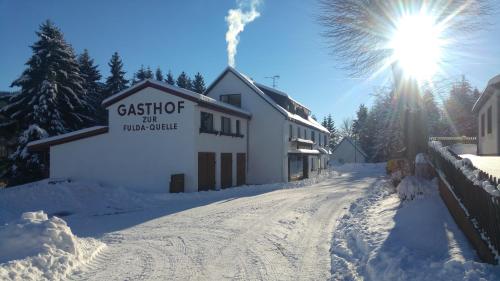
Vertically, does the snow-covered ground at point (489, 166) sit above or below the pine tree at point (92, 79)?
below

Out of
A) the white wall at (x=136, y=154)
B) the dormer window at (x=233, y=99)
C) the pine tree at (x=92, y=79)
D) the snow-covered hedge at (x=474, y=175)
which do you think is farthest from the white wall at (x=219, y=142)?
the pine tree at (x=92, y=79)

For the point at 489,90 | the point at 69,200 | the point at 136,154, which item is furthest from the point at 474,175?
the point at 136,154

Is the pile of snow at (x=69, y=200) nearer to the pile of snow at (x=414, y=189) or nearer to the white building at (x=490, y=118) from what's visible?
the pile of snow at (x=414, y=189)

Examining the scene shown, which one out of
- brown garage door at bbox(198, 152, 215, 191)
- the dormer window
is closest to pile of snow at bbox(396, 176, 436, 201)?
brown garage door at bbox(198, 152, 215, 191)

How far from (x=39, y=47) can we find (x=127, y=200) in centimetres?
1826

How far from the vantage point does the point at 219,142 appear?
23.1 meters

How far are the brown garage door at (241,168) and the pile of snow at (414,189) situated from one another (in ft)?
56.6

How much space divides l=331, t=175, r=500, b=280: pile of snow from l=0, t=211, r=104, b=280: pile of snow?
4462mm

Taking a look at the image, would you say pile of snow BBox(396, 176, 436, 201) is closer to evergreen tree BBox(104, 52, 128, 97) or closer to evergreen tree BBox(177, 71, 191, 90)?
evergreen tree BBox(104, 52, 128, 97)

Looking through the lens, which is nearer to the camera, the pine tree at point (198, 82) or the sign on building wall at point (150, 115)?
the sign on building wall at point (150, 115)

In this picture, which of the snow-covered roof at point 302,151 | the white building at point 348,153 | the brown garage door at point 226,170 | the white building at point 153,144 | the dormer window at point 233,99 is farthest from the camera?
the white building at point 348,153

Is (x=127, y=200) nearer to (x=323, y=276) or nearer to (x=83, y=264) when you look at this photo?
(x=83, y=264)

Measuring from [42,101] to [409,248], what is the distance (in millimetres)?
28062

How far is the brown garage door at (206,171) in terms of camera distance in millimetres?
21031
